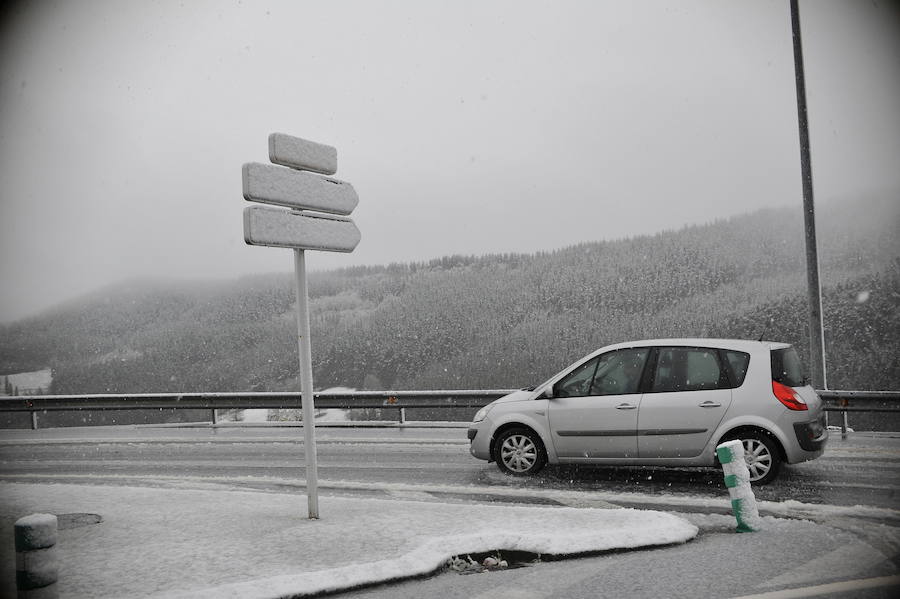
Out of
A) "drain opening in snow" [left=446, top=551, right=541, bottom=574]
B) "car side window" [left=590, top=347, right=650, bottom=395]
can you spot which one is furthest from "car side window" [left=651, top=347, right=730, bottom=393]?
"drain opening in snow" [left=446, top=551, right=541, bottom=574]

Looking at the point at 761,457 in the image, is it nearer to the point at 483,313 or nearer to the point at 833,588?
the point at 833,588


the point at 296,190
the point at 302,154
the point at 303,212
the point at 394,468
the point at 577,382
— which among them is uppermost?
the point at 302,154

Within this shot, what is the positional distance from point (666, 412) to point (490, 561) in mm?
3567

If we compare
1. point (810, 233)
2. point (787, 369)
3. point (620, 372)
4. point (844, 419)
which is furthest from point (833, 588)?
point (810, 233)

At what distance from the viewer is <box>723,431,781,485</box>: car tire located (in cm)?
809

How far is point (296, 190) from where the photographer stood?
659 centimetres

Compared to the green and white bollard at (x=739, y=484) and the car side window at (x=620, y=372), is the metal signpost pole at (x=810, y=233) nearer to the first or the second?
the car side window at (x=620, y=372)

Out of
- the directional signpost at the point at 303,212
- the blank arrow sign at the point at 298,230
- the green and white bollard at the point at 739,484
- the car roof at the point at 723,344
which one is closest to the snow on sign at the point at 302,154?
the directional signpost at the point at 303,212

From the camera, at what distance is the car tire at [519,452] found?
29.9 ft

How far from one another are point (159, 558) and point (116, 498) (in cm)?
264

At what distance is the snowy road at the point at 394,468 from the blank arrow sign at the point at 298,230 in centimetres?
322

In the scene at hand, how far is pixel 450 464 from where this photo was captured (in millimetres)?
10594

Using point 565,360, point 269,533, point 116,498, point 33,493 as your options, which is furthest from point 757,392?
point 565,360

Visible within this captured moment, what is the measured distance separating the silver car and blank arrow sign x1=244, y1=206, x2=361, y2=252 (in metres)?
3.32
